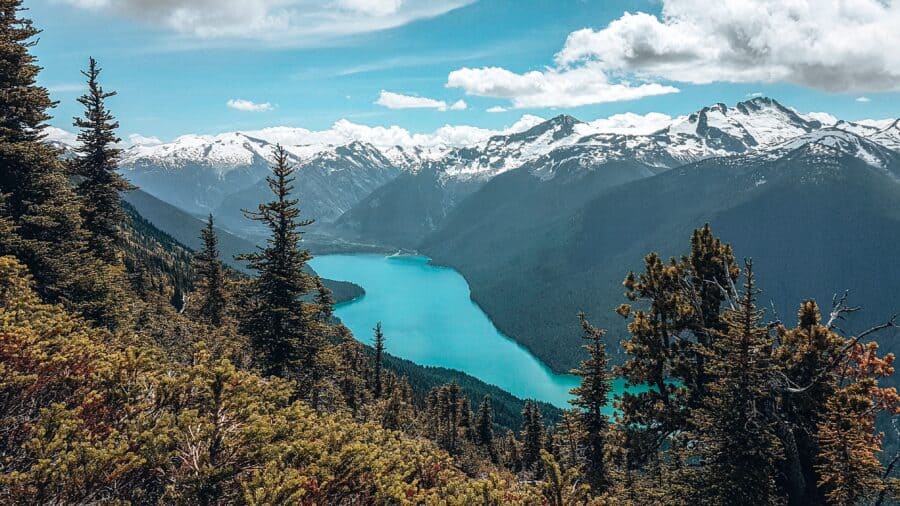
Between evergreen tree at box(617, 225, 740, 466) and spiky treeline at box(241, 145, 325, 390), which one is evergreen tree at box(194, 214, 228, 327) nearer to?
spiky treeline at box(241, 145, 325, 390)

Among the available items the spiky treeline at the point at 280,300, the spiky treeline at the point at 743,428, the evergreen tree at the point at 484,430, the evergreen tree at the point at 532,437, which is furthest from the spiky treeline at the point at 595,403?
the evergreen tree at the point at 484,430

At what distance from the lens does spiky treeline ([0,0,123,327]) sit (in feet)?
72.5

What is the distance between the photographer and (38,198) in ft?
78.5

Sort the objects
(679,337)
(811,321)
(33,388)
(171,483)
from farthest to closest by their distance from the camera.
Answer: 1. (679,337)
2. (811,321)
3. (33,388)
4. (171,483)

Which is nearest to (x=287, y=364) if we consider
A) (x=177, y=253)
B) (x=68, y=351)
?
(x=68, y=351)

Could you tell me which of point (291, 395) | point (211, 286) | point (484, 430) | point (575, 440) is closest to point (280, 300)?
point (291, 395)

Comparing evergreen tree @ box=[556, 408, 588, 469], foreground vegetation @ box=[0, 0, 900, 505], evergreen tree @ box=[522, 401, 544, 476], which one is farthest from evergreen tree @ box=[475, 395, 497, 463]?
foreground vegetation @ box=[0, 0, 900, 505]

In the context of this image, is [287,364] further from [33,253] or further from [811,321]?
[811,321]

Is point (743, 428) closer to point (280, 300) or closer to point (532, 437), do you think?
point (280, 300)

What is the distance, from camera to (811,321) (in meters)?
18.9

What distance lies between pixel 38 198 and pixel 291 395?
56.8ft

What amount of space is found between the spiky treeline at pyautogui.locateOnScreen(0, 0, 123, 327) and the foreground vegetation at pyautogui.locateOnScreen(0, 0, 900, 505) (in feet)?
0.33

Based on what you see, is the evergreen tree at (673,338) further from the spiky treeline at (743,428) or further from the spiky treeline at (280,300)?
the spiky treeline at (280,300)

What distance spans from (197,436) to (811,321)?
21.4m
